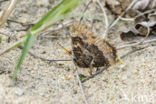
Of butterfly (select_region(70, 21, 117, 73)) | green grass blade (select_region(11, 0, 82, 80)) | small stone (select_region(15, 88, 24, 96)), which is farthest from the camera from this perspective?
butterfly (select_region(70, 21, 117, 73))

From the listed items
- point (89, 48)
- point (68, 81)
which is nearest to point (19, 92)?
point (68, 81)

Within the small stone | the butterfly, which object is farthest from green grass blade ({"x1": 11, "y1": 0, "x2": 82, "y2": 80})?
the butterfly

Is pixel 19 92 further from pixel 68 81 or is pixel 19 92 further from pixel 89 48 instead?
pixel 89 48

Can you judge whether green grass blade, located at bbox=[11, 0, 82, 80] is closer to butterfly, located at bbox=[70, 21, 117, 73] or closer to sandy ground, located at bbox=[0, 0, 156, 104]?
sandy ground, located at bbox=[0, 0, 156, 104]

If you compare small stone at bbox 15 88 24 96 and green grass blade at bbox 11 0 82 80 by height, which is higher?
green grass blade at bbox 11 0 82 80

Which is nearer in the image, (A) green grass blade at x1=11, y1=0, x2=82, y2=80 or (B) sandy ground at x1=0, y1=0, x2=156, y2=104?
(A) green grass blade at x1=11, y1=0, x2=82, y2=80

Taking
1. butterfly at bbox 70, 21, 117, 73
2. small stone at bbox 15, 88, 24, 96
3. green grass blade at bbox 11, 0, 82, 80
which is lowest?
small stone at bbox 15, 88, 24, 96

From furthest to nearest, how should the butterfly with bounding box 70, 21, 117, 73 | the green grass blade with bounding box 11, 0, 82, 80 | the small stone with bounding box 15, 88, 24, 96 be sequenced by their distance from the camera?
1. the butterfly with bounding box 70, 21, 117, 73
2. the small stone with bounding box 15, 88, 24, 96
3. the green grass blade with bounding box 11, 0, 82, 80

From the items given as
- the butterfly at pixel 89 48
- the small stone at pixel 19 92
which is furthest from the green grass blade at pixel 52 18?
the butterfly at pixel 89 48

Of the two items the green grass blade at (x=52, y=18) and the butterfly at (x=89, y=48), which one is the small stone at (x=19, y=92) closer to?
the green grass blade at (x=52, y=18)

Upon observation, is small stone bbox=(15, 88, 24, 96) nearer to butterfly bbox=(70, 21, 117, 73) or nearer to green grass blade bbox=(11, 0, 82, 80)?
green grass blade bbox=(11, 0, 82, 80)
